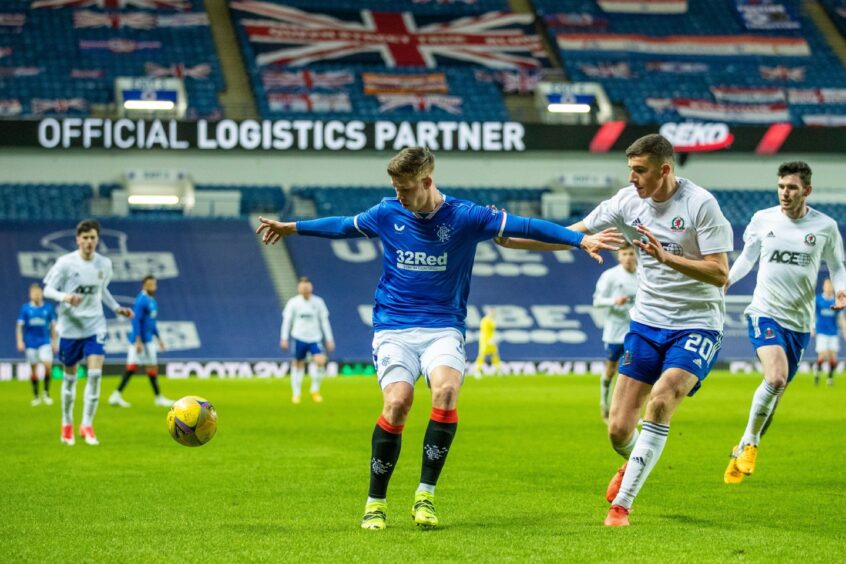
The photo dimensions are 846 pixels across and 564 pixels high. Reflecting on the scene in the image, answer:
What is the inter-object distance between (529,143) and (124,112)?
13217 millimetres

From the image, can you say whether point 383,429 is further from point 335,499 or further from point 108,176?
point 108,176

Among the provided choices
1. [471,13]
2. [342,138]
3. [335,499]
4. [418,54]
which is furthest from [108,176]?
[335,499]

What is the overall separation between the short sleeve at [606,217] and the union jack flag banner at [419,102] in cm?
3482

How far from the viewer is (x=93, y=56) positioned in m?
43.2

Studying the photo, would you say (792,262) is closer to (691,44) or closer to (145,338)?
(145,338)

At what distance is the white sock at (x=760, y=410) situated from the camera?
1066 cm

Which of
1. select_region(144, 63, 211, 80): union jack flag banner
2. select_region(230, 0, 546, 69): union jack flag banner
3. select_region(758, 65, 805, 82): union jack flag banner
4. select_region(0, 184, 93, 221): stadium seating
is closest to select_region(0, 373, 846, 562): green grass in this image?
select_region(0, 184, 93, 221): stadium seating

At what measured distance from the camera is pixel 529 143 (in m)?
42.4

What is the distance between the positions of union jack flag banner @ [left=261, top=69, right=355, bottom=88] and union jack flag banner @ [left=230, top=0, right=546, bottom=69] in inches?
28.6

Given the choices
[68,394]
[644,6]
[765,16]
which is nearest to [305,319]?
[68,394]

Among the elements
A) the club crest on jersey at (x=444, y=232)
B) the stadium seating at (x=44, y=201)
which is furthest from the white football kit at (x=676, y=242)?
the stadium seating at (x=44, y=201)

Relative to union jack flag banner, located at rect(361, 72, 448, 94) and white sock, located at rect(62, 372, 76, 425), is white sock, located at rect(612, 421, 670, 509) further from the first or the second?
union jack flag banner, located at rect(361, 72, 448, 94)

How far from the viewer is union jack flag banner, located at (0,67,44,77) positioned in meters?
41.4

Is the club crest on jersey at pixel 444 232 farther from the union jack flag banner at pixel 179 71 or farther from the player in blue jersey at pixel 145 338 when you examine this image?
the union jack flag banner at pixel 179 71
